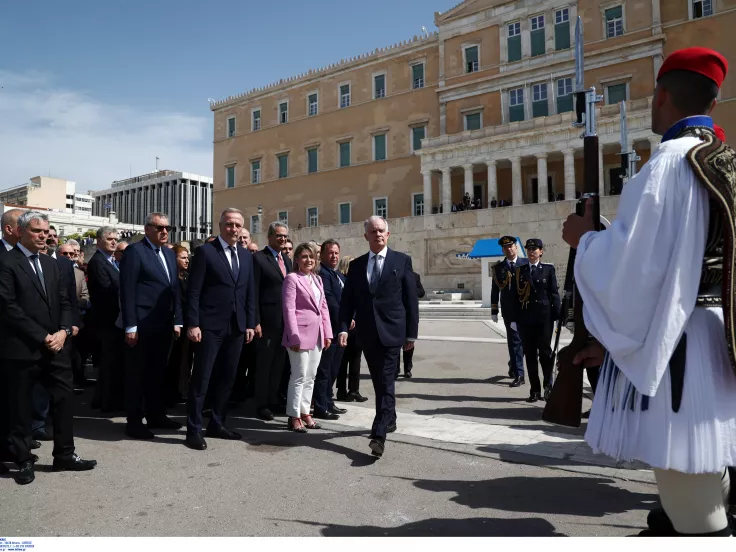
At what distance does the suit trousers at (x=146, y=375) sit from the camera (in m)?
5.62

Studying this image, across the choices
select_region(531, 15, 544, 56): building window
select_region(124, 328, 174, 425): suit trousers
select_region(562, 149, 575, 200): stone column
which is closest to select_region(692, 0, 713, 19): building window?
select_region(531, 15, 544, 56): building window

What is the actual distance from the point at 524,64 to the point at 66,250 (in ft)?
114

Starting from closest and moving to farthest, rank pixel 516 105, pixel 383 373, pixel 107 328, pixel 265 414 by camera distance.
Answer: pixel 383 373 < pixel 265 414 < pixel 107 328 < pixel 516 105

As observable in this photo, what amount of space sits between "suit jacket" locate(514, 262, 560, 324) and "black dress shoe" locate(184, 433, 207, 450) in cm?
462

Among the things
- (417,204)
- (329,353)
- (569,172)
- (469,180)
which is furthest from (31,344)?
(417,204)

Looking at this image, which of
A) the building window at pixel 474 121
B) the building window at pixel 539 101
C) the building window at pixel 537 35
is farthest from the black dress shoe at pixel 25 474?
the building window at pixel 537 35

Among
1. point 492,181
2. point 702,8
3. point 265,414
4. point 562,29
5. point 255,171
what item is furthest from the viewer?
point 255,171

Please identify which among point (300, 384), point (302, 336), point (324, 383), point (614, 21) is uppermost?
point (614, 21)

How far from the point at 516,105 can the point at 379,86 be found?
11.2 meters

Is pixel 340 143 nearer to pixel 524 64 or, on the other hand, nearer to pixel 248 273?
pixel 524 64

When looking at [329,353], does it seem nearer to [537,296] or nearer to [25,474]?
[537,296]

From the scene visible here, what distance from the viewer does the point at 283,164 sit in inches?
1909

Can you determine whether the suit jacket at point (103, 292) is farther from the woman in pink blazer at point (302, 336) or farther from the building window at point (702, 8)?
the building window at point (702, 8)

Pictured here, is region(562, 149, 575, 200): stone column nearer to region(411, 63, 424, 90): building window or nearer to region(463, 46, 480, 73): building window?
region(463, 46, 480, 73): building window
